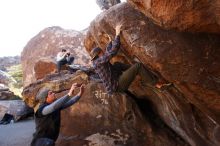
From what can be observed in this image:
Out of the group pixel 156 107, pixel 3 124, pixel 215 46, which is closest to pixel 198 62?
pixel 215 46

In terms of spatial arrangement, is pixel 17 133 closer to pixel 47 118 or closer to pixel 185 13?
pixel 47 118

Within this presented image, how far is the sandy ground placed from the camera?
12.9 metres

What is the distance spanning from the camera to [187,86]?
6867 mm

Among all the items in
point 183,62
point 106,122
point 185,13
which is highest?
point 185,13

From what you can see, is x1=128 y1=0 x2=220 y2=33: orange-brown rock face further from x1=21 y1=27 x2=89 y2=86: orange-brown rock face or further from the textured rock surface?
the textured rock surface

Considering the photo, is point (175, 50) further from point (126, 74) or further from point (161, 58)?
point (126, 74)

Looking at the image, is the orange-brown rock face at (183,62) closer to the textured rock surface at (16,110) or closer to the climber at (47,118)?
the climber at (47,118)

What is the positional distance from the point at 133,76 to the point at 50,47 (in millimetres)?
13040

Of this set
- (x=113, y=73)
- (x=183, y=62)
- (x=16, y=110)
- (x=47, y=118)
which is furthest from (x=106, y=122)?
(x=16, y=110)

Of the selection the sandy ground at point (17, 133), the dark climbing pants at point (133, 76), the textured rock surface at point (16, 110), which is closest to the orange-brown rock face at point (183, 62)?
the dark climbing pants at point (133, 76)

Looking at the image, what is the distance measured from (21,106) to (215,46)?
15.0 metres

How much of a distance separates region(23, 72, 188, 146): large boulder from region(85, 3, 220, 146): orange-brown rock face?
5.55 feet

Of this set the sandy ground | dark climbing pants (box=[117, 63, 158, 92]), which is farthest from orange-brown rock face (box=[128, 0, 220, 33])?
the sandy ground

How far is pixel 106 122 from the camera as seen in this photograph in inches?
440
